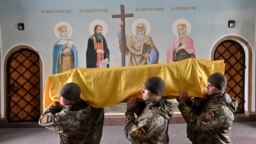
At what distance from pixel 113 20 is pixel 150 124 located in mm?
5005

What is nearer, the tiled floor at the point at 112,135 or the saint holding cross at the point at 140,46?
the tiled floor at the point at 112,135

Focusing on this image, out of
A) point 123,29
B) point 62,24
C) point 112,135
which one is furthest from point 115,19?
point 112,135

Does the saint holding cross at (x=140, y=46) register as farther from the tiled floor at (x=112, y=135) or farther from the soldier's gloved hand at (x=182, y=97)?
the soldier's gloved hand at (x=182, y=97)

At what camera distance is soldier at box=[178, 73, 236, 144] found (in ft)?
8.51

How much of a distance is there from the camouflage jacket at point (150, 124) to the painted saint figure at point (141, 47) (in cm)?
472

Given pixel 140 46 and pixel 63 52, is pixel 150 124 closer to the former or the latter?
pixel 140 46

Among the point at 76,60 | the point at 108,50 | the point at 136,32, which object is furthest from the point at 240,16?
the point at 76,60

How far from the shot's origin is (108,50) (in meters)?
7.27

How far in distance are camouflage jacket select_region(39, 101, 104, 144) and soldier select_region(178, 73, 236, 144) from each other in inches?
28.6

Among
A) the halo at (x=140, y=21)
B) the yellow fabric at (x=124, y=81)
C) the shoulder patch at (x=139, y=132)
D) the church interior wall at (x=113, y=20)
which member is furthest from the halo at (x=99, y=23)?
the shoulder patch at (x=139, y=132)

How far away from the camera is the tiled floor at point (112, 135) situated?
19.4 ft

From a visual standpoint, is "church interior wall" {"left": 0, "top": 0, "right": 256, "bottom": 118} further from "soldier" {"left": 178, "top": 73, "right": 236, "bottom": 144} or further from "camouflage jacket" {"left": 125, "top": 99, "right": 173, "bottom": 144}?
"camouflage jacket" {"left": 125, "top": 99, "right": 173, "bottom": 144}

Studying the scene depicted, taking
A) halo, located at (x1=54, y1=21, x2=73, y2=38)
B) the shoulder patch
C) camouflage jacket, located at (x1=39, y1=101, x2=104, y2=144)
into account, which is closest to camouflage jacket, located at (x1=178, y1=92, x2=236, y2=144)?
the shoulder patch

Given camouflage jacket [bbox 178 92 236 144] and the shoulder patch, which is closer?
the shoulder patch
